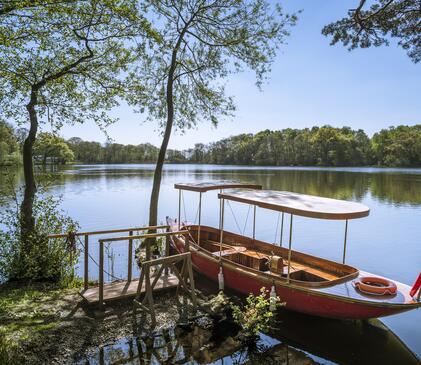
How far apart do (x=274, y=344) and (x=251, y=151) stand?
105 metres

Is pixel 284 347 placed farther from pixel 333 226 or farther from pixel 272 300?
pixel 333 226

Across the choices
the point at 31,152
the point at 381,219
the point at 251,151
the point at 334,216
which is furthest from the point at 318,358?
the point at 251,151

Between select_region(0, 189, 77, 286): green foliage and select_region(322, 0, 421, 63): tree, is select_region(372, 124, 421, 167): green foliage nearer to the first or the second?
select_region(322, 0, 421, 63): tree

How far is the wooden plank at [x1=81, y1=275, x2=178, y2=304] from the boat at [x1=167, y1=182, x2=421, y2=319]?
962 millimetres

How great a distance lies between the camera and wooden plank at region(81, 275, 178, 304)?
762cm

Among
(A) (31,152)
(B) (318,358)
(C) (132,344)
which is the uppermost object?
(A) (31,152)

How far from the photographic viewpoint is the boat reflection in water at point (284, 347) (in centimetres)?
633

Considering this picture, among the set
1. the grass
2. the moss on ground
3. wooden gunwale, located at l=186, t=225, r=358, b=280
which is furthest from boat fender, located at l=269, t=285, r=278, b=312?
the grass

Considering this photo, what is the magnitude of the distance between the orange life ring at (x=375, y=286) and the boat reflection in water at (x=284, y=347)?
1247mm

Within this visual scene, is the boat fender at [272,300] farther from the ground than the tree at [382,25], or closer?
closer

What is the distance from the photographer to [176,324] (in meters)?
7.24

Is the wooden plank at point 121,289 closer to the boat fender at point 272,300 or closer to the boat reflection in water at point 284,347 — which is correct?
the boat reflection in water at point 284,347

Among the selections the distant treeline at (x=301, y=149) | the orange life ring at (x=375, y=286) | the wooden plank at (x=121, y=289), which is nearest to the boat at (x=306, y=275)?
the orange life ring at (x=375, y=286)

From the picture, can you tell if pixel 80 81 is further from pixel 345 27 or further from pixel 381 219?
pixel 381 219
